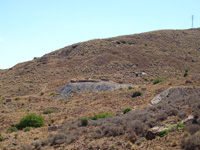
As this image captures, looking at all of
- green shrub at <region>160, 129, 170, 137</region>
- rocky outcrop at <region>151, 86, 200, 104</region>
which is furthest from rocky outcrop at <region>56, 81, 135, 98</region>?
green shrub at <region>160, 129, 170, 137</region>

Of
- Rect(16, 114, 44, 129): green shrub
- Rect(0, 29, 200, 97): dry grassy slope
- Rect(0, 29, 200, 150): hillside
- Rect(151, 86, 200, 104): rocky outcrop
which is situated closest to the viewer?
Rect(0, 29, 200, 150): hillside

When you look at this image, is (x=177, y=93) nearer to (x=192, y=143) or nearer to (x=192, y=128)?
(x=192, y=128)

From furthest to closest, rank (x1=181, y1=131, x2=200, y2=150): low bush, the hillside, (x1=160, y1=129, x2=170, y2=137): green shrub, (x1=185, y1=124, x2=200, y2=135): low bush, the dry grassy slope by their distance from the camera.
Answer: the dry grassy slope, the hillside, (x1=160, y1=129, x2=170, y2=137): green shrub, (x1=185, y1=124, x2=200, y2=135): low bush, (x1=181, y1=131, x2=200, y2=150): low bush

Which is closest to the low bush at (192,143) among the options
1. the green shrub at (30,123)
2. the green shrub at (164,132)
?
the green shrub at (164,132)

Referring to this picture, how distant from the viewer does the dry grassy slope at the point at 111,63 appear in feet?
173

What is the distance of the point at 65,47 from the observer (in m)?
83.4

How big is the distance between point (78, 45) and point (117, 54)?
19298 mm

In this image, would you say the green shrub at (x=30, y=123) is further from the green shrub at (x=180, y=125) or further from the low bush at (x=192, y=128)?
the low bush at (x=192, y=128)

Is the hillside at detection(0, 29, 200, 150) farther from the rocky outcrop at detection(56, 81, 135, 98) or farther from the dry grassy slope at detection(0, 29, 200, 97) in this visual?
the rocky outcrop at detection(56, 81, 135, 98)

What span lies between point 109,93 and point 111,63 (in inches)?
1161

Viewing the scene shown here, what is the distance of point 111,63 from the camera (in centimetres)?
6156

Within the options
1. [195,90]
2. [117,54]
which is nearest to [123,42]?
[117,54]

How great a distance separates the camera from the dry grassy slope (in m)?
52.8

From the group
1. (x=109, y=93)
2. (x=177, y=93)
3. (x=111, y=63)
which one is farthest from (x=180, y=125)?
(x=111, y=63)
